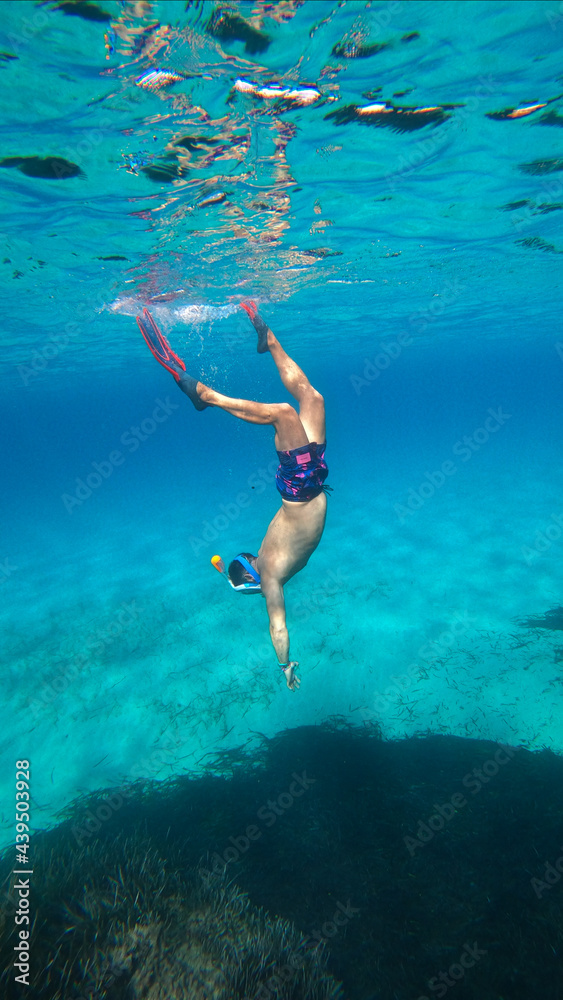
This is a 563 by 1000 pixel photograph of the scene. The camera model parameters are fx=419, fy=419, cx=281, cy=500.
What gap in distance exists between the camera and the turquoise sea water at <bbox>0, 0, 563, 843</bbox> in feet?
21.0

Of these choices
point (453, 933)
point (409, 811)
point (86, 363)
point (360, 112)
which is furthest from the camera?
point (86, 363)

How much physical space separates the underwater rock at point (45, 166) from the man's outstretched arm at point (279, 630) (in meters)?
9.18

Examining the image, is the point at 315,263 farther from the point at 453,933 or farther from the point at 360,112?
the point at 453,933

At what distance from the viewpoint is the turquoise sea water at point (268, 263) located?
6.39 meters

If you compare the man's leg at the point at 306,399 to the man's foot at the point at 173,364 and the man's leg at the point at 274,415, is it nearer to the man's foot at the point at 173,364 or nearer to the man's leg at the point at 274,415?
the man's leg at the point at 274,415

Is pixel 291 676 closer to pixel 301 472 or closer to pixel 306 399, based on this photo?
pixel 301 472

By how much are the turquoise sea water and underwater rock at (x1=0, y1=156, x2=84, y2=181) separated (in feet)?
0.21

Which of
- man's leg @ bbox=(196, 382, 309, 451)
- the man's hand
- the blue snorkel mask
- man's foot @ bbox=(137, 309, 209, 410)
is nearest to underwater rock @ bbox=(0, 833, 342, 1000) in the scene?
the man's hand

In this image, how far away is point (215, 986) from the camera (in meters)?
3.95

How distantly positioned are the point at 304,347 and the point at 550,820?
3593 cm

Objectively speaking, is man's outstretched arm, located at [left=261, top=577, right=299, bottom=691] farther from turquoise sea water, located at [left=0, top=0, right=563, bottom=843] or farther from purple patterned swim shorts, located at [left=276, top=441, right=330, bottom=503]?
turquoise sea water, located at [left=0, top=0, right=563, bottom=843]

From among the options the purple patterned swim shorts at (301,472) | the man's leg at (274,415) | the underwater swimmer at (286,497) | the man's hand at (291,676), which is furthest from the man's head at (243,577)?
the man's leg at (274,415)

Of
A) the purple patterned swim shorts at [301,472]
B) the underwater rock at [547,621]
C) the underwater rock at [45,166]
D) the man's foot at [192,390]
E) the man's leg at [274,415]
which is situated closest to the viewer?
the man's leg at [274,415]

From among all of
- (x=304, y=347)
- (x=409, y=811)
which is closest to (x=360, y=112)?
(x=409, y=811)
